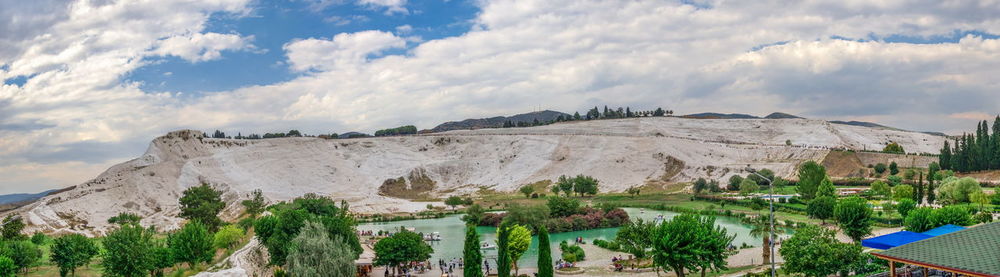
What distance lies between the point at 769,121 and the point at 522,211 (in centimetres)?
12131

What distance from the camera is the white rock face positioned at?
294 feet

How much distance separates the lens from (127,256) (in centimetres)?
3522

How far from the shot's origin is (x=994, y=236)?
79.5ft

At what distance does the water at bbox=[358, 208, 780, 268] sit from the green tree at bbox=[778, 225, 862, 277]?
11787 millimetres

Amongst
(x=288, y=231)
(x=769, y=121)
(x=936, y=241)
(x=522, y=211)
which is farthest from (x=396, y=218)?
(x=769, y=121)

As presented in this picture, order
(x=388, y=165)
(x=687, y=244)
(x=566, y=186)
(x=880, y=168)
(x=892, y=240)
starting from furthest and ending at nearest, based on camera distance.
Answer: (x=388, y=165), (x=880, y=168), (x=566, y=186), (x=687, y=244), (x=892, y=240)

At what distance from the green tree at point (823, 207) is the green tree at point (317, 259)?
4304cm

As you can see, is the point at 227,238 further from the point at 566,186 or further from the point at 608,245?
the point at 566,186

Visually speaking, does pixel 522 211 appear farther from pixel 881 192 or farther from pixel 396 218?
pixel 881 192

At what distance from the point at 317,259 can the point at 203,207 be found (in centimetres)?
3736

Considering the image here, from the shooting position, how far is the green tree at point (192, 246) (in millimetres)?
40656

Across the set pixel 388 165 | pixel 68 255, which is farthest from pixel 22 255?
Result: pixel 388 165

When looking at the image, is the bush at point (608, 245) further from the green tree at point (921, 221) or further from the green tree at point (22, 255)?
the green tree at point (22, 255)

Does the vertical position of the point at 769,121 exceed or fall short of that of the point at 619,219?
it exceeds it
